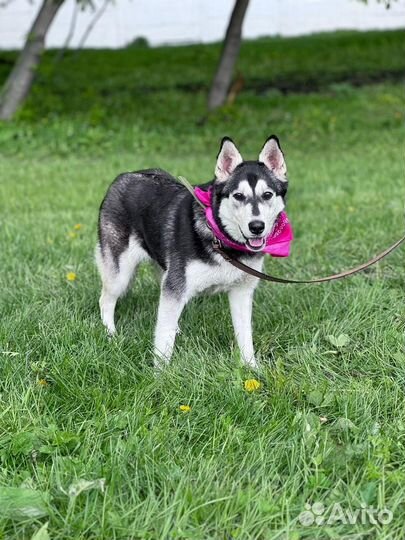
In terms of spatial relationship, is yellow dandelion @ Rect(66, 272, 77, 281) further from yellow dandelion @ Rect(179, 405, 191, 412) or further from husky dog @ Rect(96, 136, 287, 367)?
yellow dandelion @ Rect(179, 405, 191, 412)

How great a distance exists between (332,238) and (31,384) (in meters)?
3.14

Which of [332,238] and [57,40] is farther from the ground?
[57,40]

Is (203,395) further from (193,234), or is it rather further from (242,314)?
(193,234)

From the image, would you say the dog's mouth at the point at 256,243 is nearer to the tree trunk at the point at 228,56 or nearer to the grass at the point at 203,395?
the grass at the point at 203,395

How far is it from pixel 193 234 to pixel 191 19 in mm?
19560

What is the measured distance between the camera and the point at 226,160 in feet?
10.3

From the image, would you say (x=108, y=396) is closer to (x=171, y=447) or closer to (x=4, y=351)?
(x=171, y=447)

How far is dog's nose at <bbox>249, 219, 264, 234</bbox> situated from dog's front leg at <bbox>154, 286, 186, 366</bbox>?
550 mm

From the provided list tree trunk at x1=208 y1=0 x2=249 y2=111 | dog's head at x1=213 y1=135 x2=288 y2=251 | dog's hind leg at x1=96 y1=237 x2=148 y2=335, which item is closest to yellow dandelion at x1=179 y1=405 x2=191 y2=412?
dog's head at x1=213 y1=135 x2=288 y2=251

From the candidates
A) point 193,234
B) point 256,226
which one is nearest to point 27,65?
point 193,234

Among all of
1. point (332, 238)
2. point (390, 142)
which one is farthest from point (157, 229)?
point (390, 142)

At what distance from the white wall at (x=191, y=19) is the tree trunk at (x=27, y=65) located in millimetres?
8904

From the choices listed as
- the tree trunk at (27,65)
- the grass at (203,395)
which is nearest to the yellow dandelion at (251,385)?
the grass at (203,395)

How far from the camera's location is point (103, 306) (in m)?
3.82
